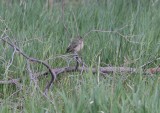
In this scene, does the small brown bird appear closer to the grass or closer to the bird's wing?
the bird's wing

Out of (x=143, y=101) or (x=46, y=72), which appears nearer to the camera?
(x=143, y=101)

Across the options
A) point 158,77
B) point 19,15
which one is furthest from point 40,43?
point 158,77

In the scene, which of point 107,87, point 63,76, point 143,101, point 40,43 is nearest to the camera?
point 143,101

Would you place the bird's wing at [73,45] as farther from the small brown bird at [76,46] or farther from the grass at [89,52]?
the grass at [89,52]

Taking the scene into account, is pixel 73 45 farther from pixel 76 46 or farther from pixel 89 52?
pixel 89 52

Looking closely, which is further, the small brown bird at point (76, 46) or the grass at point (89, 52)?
the small brown bird at point (76, 46)

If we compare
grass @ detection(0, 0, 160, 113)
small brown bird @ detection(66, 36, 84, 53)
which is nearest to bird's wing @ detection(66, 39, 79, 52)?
small brown bird @ detection(66, 36, 84, 53)

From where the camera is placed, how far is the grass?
12.0 feet

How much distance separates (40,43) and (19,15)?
1226 mm

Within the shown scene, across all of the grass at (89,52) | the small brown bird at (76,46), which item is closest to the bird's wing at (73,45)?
the small brown bird at (76,46)

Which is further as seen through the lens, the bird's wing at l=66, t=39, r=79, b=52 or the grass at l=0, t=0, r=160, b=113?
the bird's wing at l=66, t=39, r=79, b=52

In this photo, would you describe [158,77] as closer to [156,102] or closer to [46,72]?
[156,102]

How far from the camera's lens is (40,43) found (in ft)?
18.5

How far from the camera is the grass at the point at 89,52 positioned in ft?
12.0
